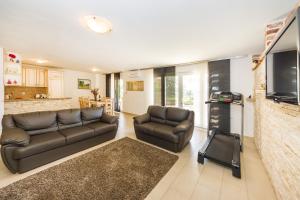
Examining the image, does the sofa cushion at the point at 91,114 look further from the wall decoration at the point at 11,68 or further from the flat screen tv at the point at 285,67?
the flat screen tv at the point at 285,67

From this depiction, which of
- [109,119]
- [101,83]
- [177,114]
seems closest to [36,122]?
[109,119]

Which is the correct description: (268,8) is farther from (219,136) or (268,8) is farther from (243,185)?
(219,136)

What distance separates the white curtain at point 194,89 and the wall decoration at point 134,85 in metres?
2.01

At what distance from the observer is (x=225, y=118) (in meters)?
4.11

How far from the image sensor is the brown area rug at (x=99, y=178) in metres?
1.64

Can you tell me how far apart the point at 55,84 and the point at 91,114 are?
13.0 feet

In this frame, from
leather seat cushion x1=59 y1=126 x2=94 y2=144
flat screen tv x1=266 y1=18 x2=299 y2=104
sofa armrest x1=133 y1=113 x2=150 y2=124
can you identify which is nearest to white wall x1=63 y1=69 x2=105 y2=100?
leather seat cushion x1=59 y1=126 x2=94 y2=144

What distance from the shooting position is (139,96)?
6566mm

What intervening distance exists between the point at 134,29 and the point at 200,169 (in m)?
2.77

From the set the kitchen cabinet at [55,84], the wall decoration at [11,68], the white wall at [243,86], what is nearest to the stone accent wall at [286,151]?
the white wall at [243,86]

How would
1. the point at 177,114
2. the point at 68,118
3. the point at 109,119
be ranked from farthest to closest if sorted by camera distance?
the point at 109,119 → the point at 177,114 → the point at 68,118

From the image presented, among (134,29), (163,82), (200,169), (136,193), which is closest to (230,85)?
(163,82)

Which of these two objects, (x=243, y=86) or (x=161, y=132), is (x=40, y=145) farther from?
(x=243, y=86)

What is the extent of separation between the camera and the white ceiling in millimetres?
1600
